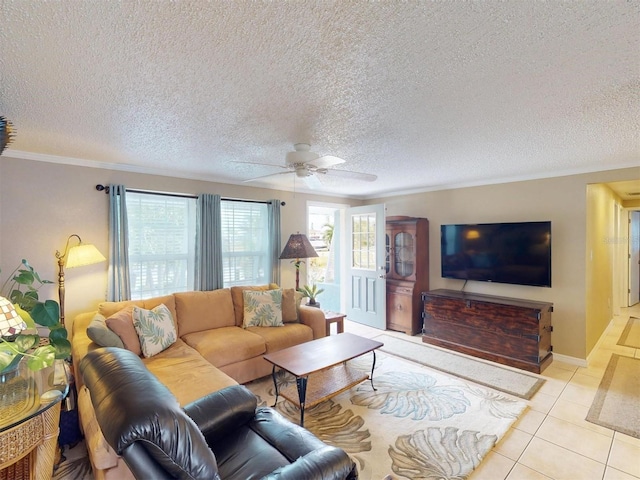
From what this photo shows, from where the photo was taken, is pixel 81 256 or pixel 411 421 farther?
pixel 81 256

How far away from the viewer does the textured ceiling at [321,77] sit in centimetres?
117

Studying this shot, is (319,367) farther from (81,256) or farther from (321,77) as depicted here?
(81,256)

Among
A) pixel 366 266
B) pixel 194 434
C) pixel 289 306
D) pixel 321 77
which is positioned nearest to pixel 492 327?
pixel 366 266

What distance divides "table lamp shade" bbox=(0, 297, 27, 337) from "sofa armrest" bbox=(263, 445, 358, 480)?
1.35 metres

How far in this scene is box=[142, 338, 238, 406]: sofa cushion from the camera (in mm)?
2160

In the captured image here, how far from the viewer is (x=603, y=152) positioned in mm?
2947

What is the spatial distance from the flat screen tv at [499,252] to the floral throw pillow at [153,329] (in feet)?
12.4

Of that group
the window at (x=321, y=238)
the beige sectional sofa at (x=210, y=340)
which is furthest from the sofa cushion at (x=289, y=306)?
the window at (x=321, y=238)

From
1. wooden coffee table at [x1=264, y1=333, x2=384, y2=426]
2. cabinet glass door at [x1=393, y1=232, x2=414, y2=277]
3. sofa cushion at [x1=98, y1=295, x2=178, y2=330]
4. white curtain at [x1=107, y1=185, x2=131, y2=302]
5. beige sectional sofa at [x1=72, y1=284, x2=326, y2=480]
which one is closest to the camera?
beige sectional sofa at [x1=72, y1=284, x2=326, y2=480]

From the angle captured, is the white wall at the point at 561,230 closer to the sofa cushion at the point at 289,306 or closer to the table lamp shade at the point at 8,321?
the sofa cushion at the point at 289,306

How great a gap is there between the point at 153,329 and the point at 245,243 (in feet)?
6.15

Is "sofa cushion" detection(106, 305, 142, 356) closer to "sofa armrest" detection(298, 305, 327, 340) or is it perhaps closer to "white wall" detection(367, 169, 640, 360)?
"sofa armrest" detection(298, 305, 327, 340)

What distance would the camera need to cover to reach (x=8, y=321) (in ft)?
4.75

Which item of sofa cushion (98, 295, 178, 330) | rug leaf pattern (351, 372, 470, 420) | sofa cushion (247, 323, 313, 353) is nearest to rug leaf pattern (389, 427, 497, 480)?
rug leaf pattern (351, 372, 470, 420)
